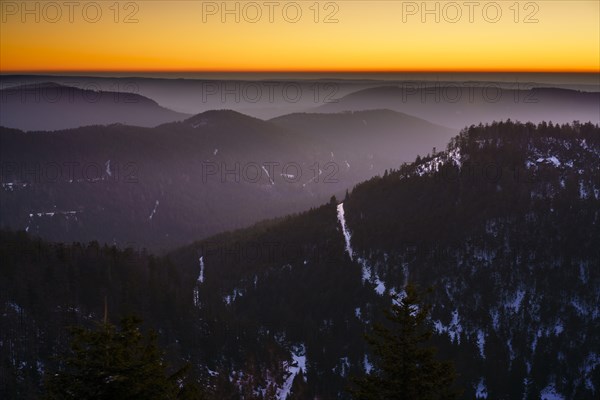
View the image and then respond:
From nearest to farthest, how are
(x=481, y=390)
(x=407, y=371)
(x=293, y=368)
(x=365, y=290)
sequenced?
(x=407, y=371)
(x=293, y=368)
(x=481, y=390)
(x=365, y=290)

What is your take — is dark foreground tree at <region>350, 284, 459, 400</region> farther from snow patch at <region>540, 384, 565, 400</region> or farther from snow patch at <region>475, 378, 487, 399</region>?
snow patch at <region>540, 384, 565, 400</region>

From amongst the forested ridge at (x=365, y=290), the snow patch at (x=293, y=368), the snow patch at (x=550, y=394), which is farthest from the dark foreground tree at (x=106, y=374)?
the snow patch at (x=550, y=394)

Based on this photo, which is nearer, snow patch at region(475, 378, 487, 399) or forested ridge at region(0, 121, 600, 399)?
forested ridge at region(0, 121, 600, 399)

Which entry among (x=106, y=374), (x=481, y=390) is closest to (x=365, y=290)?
(x=481, y=390)

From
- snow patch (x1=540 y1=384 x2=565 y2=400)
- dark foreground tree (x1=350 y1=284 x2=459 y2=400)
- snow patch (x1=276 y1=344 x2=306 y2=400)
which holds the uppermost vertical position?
dark foreground tree (x1=350 y1=284 x2=459 y2=400)

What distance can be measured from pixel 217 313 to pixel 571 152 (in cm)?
14217

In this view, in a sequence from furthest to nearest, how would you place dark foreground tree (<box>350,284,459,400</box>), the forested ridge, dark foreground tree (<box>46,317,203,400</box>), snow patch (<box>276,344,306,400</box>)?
the forested ridge
snow patch (<box>276,344,306,400</box>)
dark foreground tree (<box>350,284,459,400</box>)
dark foreground tree (<box>46,317,203,400</box>)

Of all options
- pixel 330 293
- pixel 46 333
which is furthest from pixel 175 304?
pixel 330 293

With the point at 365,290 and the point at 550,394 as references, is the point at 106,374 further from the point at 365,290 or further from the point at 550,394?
the point at 365,290

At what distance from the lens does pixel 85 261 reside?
12044cm

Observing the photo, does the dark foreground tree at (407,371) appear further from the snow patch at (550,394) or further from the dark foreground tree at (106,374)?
the snow patch at (550,394)

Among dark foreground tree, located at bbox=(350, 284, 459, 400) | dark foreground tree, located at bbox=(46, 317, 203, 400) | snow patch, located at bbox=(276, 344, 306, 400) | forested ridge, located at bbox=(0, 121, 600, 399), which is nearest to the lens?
dark foreground tree, located at bbox=(46, 317, 203, 400)

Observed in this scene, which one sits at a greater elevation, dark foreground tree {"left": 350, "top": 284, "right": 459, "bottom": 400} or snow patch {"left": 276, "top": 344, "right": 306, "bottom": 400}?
dark foreground tree {"left": 350, "top": 284, "right": 459, "bottom": 400}

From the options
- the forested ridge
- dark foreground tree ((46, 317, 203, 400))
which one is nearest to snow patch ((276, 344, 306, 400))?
the forested ridge
